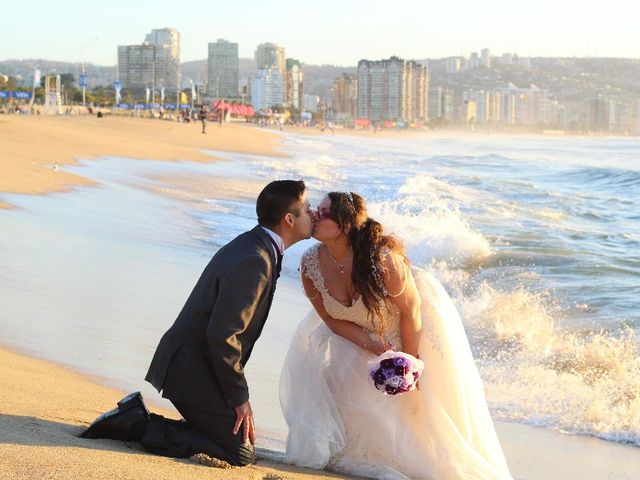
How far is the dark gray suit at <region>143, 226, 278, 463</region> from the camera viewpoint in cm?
368

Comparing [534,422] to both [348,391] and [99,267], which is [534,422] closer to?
[348,391]

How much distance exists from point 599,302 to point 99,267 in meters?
4.77

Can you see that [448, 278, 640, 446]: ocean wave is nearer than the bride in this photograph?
No

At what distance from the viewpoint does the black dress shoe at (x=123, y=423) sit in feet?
12.6

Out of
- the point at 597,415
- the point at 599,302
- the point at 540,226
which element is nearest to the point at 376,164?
the point at 540,226

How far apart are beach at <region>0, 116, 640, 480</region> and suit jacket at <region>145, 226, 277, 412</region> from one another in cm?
28

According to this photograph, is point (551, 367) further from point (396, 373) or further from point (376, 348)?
point (396, 373)

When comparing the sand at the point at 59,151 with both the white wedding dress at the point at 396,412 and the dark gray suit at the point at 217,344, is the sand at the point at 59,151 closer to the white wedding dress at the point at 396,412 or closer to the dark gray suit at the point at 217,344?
the white wedding dress at the point at 396,412

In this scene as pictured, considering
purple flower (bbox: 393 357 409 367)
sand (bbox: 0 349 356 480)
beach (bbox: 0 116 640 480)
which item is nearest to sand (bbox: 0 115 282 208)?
beach (bbox: 0 116 640 480)

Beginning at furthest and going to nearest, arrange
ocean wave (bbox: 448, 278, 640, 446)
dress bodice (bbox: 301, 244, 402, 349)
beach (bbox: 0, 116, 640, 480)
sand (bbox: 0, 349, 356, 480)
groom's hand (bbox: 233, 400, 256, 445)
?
ocean wave (bbox: 448, 278, 640, 446)
dress bodice (bbox: 301, 244, 402, 349)
groom's hand (bbox: 233, 400, 256, 445)
beach (bbox: 0, 116, 640, 480)
sand (bbox: 0, 349, 356, 480)

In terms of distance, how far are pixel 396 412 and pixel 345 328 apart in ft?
1.32

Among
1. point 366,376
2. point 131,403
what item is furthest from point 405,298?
point 131,403

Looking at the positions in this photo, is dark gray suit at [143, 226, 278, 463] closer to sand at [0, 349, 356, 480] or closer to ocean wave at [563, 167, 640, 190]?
sand at [0, 349, 356, 480]

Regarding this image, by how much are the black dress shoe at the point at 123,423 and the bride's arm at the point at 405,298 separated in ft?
3.51
